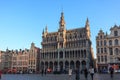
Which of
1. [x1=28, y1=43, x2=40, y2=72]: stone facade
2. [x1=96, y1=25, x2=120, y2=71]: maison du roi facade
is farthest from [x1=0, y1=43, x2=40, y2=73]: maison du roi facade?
[x1=96, y1=25, x2=120, y2=71]: maison du roi facade

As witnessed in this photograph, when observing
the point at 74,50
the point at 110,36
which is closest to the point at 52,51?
the point at 74,50

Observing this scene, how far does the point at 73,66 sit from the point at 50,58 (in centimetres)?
1152

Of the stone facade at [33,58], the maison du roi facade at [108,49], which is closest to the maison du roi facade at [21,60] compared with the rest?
the stone facade at [33,58]

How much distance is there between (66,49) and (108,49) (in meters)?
19.2

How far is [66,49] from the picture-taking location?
302 ft

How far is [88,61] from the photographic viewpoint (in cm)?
8594

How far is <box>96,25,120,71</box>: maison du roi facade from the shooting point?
77225 millimetres

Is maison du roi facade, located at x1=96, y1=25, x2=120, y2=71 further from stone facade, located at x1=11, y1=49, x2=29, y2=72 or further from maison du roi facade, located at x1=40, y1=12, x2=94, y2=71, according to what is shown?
stone facade, located at x1=11, y1=49, x2=29, y2=72

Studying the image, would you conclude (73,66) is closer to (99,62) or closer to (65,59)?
(65,59)

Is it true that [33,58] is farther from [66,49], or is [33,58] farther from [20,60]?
[66,49]

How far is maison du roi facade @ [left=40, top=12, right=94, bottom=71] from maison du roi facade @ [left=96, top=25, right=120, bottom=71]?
604 centimetres

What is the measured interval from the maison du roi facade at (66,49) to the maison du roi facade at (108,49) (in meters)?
6.04

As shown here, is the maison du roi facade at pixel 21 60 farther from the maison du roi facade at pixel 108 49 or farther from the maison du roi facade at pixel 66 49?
the maison du roi facade at pixel 108 49

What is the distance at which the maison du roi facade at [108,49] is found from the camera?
77.2 metres
